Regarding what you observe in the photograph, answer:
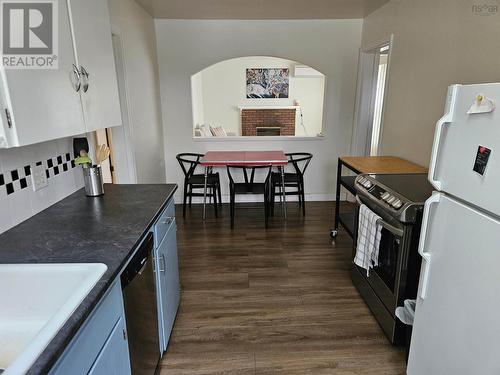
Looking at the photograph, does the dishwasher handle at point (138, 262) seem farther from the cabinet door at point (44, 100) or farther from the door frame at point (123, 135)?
the door frame at point (123, 135)

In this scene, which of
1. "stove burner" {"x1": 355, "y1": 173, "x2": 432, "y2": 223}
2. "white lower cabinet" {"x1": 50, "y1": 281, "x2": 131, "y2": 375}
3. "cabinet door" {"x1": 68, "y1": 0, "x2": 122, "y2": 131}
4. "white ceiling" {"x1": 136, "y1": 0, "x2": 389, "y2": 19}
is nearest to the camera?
"white lower cabinet" {"x1": 50, "y1": 281, "x2": 131, "y2": 375}

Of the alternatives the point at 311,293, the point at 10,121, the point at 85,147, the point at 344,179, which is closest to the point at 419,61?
the point at 344,179

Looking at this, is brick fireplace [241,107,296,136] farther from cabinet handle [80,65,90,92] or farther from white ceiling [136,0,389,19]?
cabinet handle [80,65,90,92]

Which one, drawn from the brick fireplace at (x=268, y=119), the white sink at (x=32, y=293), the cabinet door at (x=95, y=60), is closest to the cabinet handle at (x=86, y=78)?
the cabinet door at (x=95, y=60)

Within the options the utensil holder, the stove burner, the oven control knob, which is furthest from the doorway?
the utensil holder

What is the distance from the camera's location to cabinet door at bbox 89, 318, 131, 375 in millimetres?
969

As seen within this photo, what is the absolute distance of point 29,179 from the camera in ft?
5.03

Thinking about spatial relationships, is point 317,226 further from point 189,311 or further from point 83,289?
point 83,289

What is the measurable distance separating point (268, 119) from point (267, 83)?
88 cm

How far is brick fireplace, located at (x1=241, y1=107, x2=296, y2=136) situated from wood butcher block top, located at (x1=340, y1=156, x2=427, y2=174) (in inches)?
201

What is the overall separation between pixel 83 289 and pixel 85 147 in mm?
1314

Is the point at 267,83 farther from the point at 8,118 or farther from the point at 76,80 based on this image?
the point at 8,118

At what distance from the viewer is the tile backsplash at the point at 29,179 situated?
138 cm

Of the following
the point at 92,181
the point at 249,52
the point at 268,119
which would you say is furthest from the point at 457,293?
the point at 268,119
